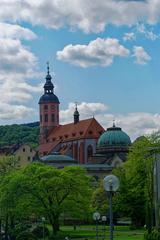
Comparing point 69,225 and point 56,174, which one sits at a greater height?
point 56,174

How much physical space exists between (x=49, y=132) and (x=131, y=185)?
99.6m

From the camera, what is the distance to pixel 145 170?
77500 millimetres

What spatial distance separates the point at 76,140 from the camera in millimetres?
161250

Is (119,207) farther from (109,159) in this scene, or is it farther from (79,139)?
→ (79,139)

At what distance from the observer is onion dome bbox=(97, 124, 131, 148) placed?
143m

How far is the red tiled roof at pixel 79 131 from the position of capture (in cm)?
15938

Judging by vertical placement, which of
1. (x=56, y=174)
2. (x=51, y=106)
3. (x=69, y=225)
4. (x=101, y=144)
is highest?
(x=51, y=106)

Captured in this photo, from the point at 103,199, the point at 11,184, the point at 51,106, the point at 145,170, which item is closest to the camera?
the point at 11,184

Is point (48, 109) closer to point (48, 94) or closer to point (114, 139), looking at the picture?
point (48, 94)

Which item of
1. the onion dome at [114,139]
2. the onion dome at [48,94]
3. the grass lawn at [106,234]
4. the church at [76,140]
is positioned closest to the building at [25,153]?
the church at [76,140]

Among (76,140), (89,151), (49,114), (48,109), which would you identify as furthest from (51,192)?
(49,114)

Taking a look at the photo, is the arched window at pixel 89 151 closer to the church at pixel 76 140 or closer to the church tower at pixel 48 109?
the church at pixel 76 140

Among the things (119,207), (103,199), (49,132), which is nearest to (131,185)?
(119,207)

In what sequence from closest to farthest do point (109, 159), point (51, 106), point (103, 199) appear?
point (103, 199) < point (109, 159) < point (51, 106)
